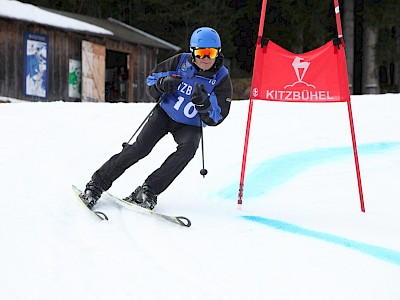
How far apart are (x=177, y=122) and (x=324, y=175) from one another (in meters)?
1.85

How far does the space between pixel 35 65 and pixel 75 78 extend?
1671mm

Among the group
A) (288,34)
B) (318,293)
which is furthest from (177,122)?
(288,34)

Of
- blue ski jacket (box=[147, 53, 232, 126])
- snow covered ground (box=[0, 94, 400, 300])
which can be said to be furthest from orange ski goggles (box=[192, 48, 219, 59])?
snow covered ground (box=[0, 94, 400, 300])

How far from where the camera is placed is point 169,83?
4695 mm

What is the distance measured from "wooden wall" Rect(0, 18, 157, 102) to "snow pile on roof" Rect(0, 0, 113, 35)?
0.83 feet

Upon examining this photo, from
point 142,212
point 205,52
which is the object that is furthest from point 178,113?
point 142,212

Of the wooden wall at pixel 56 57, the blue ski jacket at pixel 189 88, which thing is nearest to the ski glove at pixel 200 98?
the blue ski jacket at pixel 189 88

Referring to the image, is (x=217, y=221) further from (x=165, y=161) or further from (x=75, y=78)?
(x=75, y=78)

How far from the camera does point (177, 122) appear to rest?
4980 millimetres

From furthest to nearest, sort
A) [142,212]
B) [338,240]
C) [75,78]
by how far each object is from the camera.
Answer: [75,78]
[142,212]
[338,240]

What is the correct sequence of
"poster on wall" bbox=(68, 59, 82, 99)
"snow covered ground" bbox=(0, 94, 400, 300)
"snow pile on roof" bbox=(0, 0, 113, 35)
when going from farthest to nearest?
"poster on wall" bbox=(68, 59, 82, 99)
"snow pile on roof" bbox=(0, 0, 113, 35)
"snow covered ground" bbox=(0, 94, 400, 300)

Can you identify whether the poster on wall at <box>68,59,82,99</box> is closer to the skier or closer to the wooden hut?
the wooden hut

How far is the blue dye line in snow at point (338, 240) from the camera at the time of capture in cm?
372

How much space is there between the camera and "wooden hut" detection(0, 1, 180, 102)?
16906 mm
